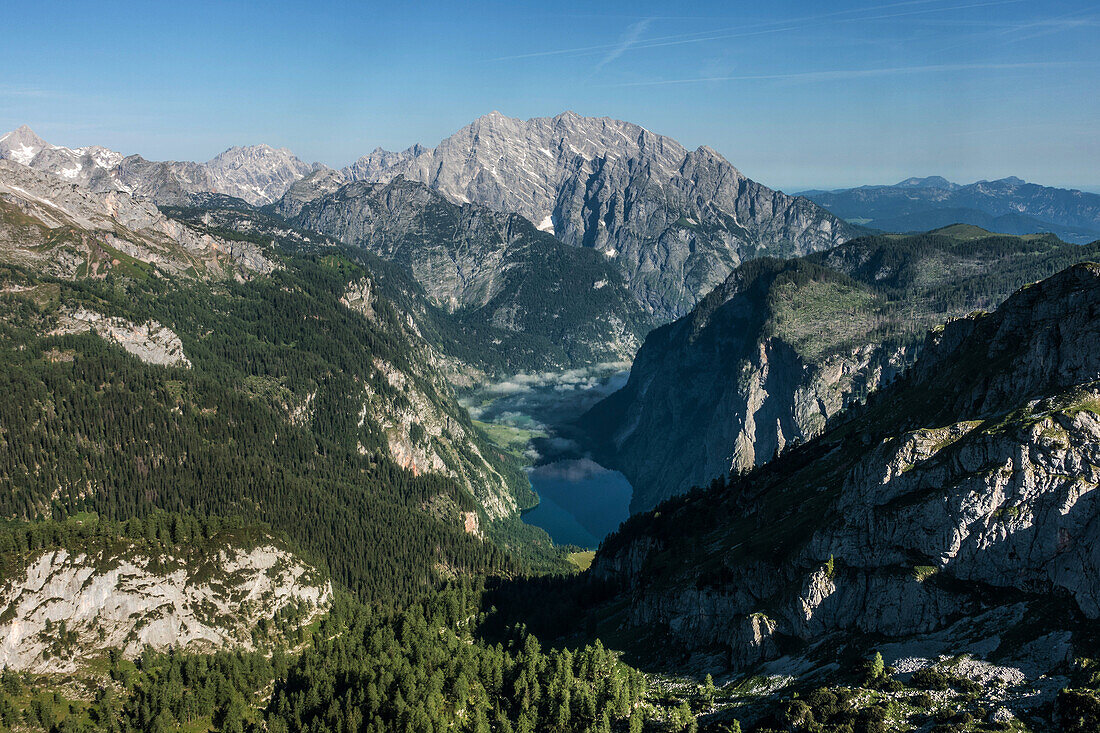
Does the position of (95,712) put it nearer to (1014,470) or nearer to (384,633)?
(384,633)

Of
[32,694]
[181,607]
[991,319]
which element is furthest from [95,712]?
[991,319]

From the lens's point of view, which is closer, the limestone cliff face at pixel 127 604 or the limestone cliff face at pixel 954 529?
the limestone cliff face at pixel 954 529

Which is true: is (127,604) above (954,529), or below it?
below

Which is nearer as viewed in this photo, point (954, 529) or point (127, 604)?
point (954, 529)

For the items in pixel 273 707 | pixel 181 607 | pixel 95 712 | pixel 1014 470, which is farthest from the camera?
pixel 181 607
